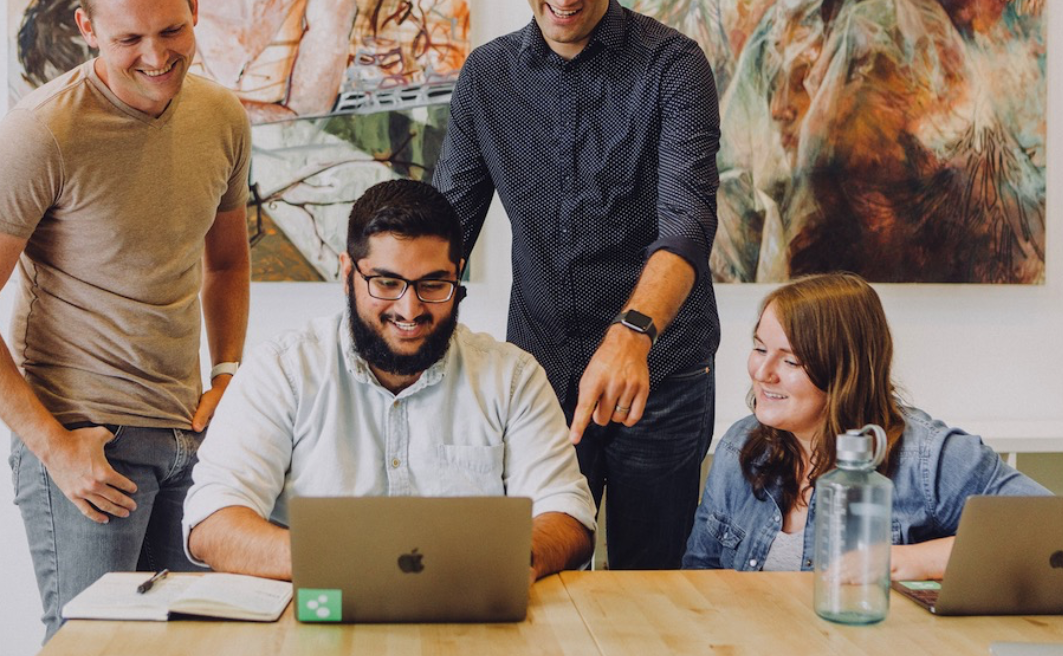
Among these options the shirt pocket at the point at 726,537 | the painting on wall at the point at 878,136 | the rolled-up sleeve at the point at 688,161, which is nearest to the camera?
the shirt pocket at the point at 726,537

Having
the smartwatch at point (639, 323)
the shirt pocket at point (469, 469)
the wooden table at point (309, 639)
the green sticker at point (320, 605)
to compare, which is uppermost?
the smartwatch at point (639, 323)

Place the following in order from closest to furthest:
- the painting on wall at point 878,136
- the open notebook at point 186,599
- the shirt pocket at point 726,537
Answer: the open notebook at point 186,599 → the shirt pocket at point 726,537 → the painting on wall at point 878,136

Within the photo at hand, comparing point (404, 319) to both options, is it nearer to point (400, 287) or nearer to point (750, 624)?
point (400, 287)

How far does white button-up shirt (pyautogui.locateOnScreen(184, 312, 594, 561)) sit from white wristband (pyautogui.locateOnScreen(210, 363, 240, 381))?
1.29ft

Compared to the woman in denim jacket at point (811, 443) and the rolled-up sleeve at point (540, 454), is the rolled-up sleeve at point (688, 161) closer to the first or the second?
the woman in denim jacket at point (811, 443)

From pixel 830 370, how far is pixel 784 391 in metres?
0.09

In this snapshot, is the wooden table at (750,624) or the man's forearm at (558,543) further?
the man's forearm at (558,543)

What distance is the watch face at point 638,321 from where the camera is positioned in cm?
182

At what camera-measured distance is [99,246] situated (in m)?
1.95

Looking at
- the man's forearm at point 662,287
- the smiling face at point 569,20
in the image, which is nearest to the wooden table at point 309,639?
the man's forearm at point 662,287

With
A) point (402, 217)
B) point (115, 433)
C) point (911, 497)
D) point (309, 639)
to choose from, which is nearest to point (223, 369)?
point (115, 433)

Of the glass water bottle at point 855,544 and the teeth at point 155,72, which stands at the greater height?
the teeth at point 155,72

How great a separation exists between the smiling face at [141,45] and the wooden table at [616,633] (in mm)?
1005

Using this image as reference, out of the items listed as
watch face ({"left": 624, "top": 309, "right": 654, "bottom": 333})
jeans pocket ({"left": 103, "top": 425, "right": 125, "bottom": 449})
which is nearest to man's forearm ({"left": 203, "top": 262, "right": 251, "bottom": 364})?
jeans pocket ({"left": 103, "top": 425, "right": 125, "bottom": 449})
